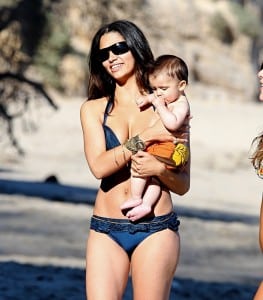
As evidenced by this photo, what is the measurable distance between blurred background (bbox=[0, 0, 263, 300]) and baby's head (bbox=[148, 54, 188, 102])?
338cm

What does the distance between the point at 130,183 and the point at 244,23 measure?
54683 millimetres

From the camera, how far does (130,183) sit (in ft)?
17.1

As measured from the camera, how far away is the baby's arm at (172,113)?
515 centimetres

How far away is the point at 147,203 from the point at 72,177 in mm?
24166

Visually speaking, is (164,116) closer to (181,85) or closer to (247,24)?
(181,85)

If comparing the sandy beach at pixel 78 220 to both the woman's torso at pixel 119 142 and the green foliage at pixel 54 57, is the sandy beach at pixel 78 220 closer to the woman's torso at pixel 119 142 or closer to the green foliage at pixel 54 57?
the green foliage at pixel 54 57

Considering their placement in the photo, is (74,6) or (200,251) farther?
(74,6)

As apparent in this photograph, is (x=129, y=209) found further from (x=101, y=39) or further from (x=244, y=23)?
(x=244, y=23)

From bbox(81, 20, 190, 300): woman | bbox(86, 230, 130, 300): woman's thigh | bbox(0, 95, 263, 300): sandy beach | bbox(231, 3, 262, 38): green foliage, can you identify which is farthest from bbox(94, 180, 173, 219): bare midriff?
bbox(231, 3, 262, 38): green foliage

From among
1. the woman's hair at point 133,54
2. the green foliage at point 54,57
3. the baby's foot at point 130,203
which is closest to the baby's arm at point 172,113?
the woman's hair at point 133,54

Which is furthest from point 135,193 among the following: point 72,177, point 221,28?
point 221,28

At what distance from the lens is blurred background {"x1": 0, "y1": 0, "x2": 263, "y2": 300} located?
1188 centimetres

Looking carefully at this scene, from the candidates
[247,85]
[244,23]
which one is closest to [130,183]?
[247,85]

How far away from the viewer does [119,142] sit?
5301mm
